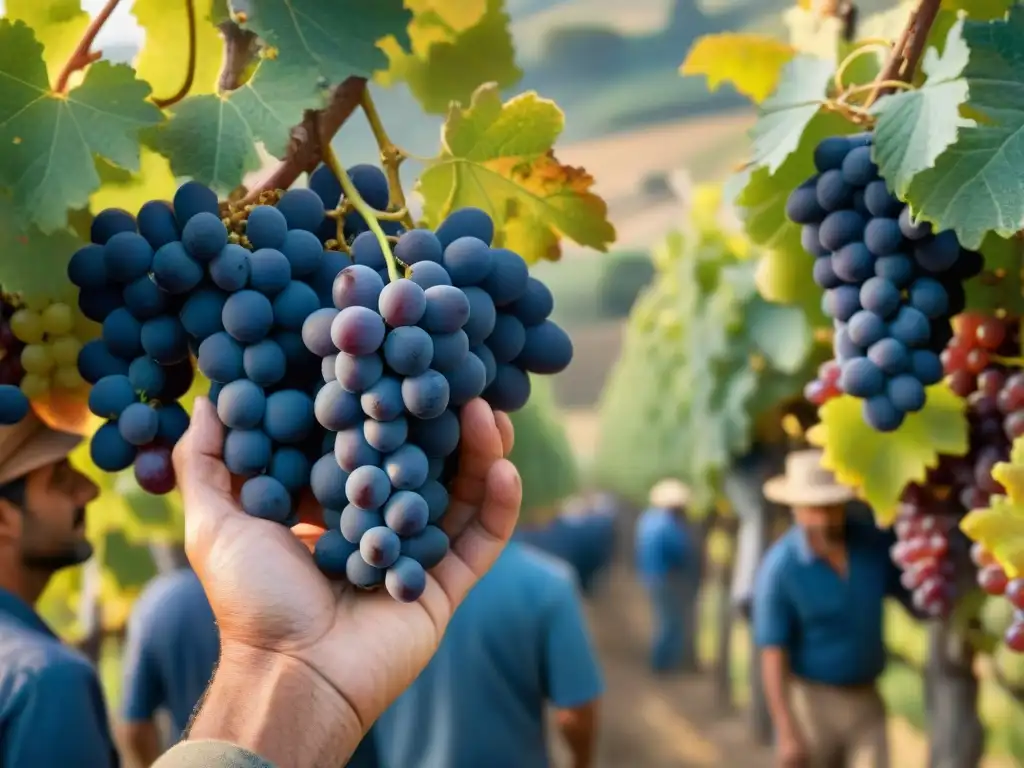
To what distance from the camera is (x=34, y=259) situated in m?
0.79

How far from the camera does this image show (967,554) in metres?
1.46

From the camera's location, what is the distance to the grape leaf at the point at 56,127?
710mm

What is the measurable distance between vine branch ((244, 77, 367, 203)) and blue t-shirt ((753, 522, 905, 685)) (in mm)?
1776

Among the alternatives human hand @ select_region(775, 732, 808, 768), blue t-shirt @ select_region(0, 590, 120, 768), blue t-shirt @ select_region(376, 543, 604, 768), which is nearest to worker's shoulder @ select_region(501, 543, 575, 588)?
blue t-shirt @ select_region(376, 543, 604, 768)

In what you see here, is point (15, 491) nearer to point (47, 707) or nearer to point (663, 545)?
point (47, 707)

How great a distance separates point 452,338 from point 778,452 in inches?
89.5

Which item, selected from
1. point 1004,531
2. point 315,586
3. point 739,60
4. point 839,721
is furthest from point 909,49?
point 839,721

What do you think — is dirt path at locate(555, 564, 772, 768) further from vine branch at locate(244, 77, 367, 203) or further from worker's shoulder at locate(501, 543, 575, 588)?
vine branch at locate(244, 77, 367, 203)

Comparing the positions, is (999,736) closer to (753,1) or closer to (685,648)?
(685,648)

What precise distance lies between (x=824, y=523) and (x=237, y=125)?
1821 mm

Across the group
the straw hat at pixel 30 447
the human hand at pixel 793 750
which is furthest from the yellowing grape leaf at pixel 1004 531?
the human hand at pixel 793 750

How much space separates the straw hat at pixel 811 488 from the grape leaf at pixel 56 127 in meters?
1.77

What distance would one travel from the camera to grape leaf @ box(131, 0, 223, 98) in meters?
0.90

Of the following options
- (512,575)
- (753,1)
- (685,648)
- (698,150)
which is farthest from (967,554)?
(698,150)
